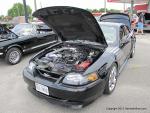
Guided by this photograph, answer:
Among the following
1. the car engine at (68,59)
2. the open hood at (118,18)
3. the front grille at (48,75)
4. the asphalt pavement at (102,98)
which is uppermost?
the open hood at (118,18)

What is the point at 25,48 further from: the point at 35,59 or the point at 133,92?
the point at 133,92

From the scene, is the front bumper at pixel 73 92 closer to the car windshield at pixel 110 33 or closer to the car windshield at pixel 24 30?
the car windshield at pixel 110 33

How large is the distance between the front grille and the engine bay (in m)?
0.05

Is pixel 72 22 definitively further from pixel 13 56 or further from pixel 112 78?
pixel 13 56

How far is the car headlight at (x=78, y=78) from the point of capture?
294 centimetres

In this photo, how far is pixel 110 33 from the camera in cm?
446

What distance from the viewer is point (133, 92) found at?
3.86 m

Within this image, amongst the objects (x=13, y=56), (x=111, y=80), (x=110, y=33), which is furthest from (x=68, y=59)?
(x=13, y=56)

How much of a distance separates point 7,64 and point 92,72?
4007 millimetres

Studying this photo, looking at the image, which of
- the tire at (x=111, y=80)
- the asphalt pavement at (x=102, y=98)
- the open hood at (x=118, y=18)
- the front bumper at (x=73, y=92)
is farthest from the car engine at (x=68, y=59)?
the open hood at (x=118, y=18)

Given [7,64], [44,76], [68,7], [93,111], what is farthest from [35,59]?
[7,64]

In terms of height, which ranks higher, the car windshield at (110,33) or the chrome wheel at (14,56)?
the car windshield at (110,33)

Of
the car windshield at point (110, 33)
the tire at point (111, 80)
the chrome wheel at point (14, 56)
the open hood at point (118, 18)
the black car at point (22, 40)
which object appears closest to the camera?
the tire at point (111, 80)

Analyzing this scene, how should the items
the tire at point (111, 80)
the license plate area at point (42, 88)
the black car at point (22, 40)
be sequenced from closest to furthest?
the license plate area at point (42, 88) < the tire at point (111, 80) < the black car at point (22, 40)
